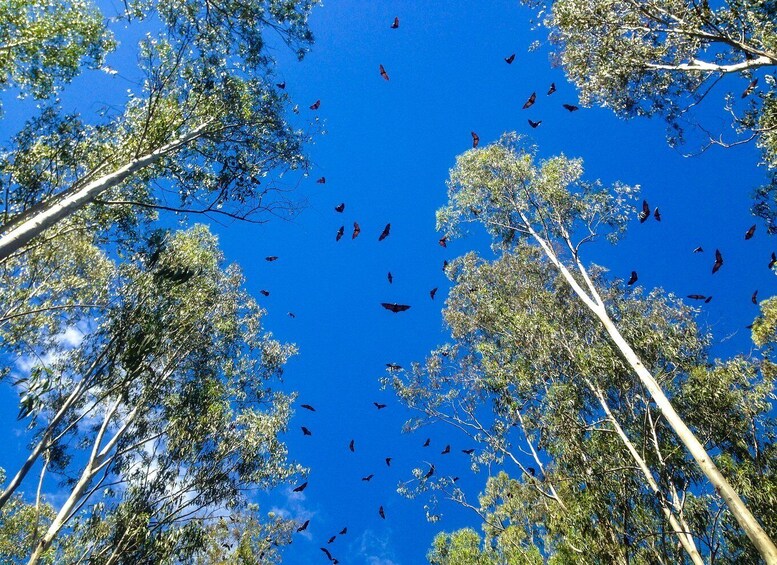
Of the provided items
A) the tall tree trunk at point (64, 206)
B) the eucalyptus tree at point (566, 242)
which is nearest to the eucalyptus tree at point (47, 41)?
the tall tree trunk at point (64, 206)

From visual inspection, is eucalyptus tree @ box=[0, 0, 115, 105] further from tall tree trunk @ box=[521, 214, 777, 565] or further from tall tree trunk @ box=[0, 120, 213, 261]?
tall tree trunk @ box=[521, 214, 777, 565]

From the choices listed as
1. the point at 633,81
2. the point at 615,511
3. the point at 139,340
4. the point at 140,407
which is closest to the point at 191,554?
the point at 140,407

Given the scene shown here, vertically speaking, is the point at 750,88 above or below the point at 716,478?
above

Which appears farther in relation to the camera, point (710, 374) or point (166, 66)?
point (710, 374)

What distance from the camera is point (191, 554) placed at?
10.3 metres

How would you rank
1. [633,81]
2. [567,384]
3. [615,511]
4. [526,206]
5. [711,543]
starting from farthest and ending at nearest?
1. [526,206]
2. [567,384]
3. [633,81]
4. [615,511]
5. [711,543]

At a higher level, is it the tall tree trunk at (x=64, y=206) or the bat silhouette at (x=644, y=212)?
the bat silhouette at (x=644, y=212)

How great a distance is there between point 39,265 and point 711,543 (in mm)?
19649

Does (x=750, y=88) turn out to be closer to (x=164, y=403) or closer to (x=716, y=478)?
(x=716, y=478)

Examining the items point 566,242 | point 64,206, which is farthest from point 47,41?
point 566,242

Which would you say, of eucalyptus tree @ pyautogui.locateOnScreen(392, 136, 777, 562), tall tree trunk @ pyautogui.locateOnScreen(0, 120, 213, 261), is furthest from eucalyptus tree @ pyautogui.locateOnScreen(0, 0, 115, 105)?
eucalyptus tree @ pyautogui.locateOnScreen(392, 136, 777, 562)

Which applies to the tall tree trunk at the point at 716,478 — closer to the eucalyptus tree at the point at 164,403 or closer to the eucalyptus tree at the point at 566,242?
the eucalyptus tree at the point at 566,242

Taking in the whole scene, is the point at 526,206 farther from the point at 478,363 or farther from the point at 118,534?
the point at 118,534

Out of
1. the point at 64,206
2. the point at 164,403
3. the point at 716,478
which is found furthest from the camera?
the point at 164,403
